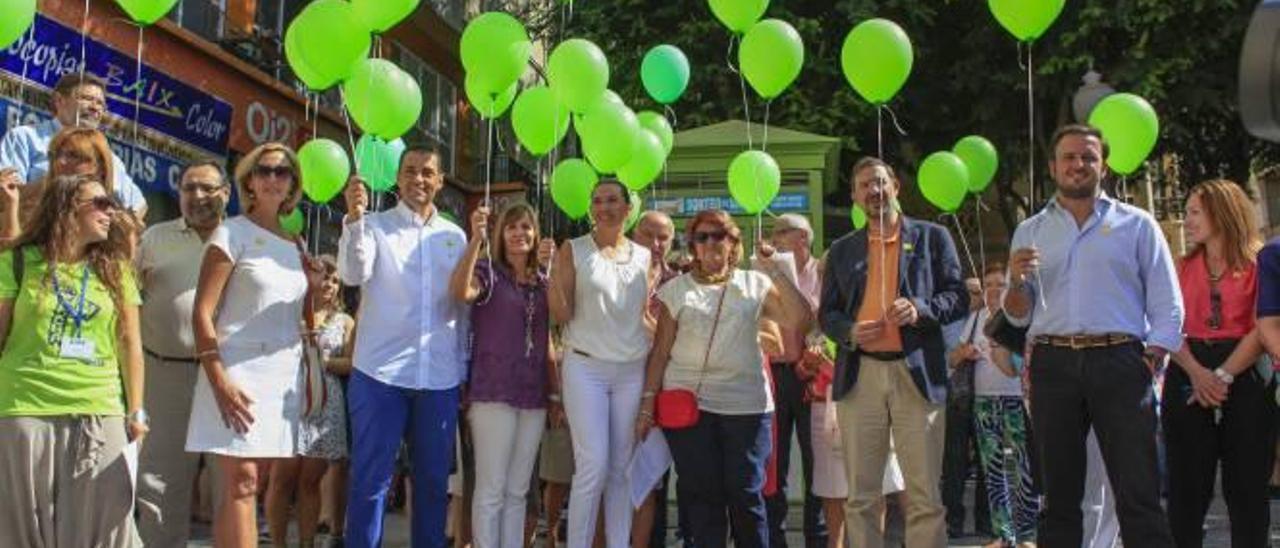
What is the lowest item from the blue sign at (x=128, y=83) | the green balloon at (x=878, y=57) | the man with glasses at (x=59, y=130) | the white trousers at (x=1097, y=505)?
the white trousers at (x=1097, y=505)

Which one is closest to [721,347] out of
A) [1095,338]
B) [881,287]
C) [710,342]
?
[710,342]

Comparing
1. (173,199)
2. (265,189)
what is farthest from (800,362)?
(173,199)

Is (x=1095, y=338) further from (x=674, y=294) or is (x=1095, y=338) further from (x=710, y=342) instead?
(x=674, y=294)

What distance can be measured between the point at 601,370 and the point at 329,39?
209 cm

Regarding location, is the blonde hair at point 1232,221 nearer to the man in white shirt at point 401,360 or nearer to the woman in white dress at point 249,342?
the man in white shirt at point 401,360

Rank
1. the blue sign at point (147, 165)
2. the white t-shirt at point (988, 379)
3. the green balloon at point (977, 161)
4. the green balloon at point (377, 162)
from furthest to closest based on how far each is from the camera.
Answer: the blue sign at point (147, 165) < the green balloon at point (977, 161) < the white t-shirt at point (988, 379) < the green balloon at point (377, 162)

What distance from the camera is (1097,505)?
5664mm

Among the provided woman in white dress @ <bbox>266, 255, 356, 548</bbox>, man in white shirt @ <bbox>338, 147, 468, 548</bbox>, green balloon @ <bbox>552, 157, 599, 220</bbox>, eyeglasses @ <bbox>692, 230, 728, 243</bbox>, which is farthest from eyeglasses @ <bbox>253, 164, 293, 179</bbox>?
green balloon @ <bbox>552, 157, 599, 220</bbox>

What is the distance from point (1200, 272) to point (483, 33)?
357cm

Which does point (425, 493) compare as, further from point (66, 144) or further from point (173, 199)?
point (173, 199)

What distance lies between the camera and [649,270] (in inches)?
230

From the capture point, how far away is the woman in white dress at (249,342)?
436cm

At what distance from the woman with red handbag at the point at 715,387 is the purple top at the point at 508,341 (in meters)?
0.53

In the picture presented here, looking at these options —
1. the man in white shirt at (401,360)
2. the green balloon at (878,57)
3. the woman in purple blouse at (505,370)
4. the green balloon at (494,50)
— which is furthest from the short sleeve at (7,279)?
the green balloon at (878,57)
